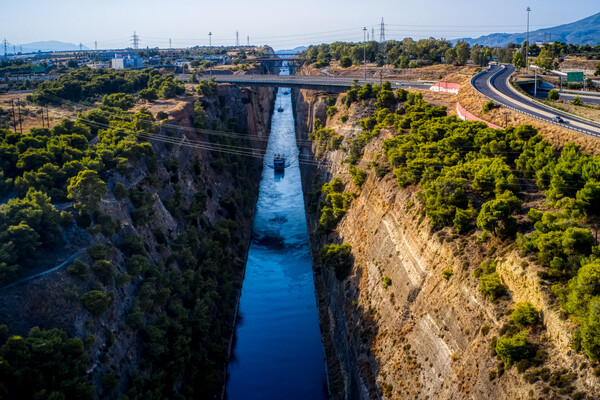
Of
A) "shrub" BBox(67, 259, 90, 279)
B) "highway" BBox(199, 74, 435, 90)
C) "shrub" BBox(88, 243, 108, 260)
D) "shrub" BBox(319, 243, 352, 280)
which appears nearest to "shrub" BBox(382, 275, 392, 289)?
"shrub" BBox(319, 243, 352, 280)

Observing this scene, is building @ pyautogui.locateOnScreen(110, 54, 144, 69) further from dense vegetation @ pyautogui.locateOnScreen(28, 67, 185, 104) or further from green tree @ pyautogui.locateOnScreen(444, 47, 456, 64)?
green tree @ pyautogui.locateOnScreen(444, 47, 456, 64)

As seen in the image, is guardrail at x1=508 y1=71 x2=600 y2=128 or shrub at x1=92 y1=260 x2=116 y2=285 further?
guardrail at x1=508 y1=71 x2=600 y2=128

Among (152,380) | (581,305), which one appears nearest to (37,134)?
(152,380)

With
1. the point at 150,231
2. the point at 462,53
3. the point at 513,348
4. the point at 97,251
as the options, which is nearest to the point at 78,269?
the point at 97,251

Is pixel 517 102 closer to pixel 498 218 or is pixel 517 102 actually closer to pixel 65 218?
pixel 498 218

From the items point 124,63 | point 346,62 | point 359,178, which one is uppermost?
point 124,63

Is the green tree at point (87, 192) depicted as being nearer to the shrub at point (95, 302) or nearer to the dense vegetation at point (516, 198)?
the shrub at point (95, 302)

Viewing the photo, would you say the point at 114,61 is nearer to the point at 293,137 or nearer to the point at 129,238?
Result: the point at 293,137
